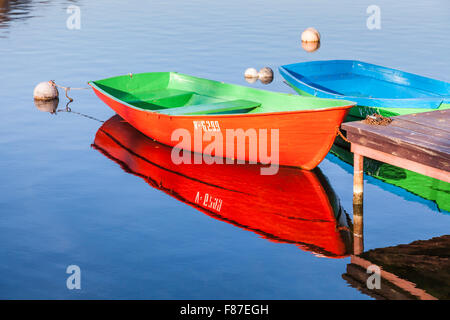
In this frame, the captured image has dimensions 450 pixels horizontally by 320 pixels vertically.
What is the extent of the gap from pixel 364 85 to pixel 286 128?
7479 mm

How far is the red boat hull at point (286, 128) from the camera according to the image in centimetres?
1358

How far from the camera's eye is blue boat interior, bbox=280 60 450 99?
63.1ft

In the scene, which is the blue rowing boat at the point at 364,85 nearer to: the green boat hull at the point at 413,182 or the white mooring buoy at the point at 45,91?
the green boat hull at the point at 413,182

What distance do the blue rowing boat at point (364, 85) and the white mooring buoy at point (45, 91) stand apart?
25.2 ft

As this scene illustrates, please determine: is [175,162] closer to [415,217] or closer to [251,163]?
[251,163]

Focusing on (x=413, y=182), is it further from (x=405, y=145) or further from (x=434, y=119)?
(x=405, y=145)

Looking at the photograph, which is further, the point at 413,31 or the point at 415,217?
the point at 413,31

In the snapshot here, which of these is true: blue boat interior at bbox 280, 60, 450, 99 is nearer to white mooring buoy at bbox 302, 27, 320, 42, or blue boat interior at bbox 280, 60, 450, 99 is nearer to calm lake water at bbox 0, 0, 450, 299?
calm lake water at bbox 0, 0, 450, 299

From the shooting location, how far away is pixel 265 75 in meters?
24.4

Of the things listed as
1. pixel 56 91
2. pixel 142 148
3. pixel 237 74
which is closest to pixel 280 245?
pixel 142 148

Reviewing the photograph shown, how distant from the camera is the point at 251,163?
1545 cm

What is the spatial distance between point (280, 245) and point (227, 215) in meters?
1.71

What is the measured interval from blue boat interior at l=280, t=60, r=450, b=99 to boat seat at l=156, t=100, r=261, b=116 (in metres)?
3.03
